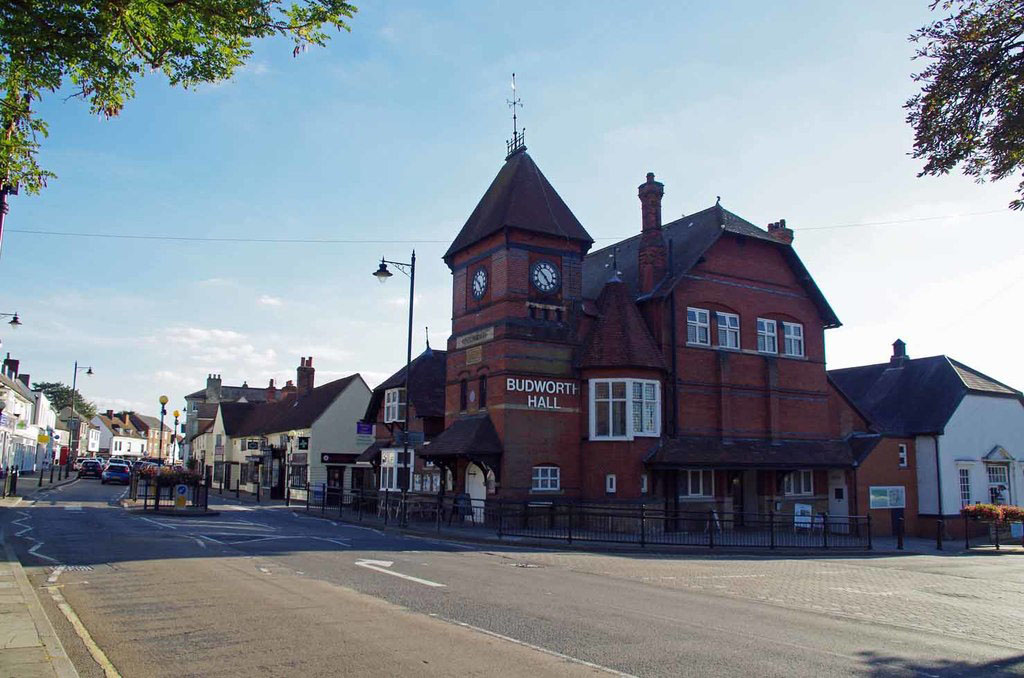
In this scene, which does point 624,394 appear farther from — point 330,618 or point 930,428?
point 330,618

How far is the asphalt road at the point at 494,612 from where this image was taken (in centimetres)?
806

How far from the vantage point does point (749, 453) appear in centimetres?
3106

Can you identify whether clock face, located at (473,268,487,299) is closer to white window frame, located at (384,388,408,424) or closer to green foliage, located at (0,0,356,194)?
white window frame, located at (384,388,408,424)

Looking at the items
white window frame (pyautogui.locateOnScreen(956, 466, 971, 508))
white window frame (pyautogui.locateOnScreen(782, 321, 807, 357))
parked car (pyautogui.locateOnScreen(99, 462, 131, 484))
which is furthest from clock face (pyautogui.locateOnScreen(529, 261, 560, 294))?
parked car (pyautogui.locateOnScreen(99, 462, 131, 484))

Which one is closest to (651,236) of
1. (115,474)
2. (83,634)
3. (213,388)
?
(83,634)

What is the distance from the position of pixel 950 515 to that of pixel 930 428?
3.78 meters

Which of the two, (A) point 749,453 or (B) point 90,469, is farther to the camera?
(B) point 90,469

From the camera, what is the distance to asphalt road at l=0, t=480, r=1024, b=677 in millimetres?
8062

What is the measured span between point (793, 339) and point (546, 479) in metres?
13.6

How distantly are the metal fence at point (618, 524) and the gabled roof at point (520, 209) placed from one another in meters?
10.3

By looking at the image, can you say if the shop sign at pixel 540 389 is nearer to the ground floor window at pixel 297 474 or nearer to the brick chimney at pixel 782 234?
the brick chimney at pixel 782 234

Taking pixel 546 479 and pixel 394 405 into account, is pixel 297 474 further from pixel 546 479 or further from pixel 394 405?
pixel 546 479

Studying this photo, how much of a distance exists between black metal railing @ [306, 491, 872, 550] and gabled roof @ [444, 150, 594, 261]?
10.3m

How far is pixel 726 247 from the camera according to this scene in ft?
108
